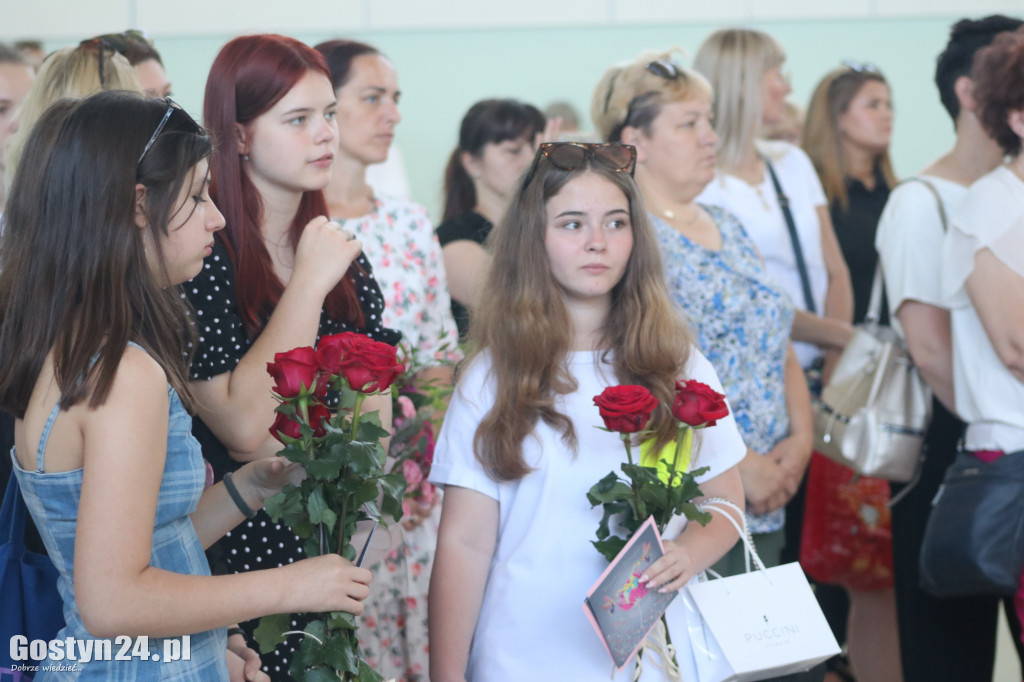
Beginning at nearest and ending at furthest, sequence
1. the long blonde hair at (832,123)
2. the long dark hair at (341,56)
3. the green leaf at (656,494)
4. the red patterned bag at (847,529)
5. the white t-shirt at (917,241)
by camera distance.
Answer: the green leaf at (656,494) → the white t-shirt at (917,241) → the long dark hair at (341,56) → the red patterned bag at (847,529) → the long blonde hair at (832,123)

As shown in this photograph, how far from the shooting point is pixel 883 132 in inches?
154

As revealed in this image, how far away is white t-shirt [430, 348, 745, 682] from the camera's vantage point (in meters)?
1.72

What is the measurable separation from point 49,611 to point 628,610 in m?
0.79

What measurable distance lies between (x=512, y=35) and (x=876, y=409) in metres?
3.24

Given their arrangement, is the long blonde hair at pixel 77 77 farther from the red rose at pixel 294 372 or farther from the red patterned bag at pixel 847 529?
the red patterned bag at pixel 847 529

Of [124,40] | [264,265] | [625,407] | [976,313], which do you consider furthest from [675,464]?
[124,40]

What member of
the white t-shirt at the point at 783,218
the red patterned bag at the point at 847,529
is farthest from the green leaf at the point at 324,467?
the red patterned bag at the point at 847,529

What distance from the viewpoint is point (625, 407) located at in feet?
4.88

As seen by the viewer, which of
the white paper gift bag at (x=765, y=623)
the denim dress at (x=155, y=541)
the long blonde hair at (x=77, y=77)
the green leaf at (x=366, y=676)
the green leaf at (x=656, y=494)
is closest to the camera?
the denim dress at (x=155, y=541)

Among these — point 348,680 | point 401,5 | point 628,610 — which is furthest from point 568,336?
point 401,5

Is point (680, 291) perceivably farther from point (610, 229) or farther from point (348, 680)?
point (348, 680)

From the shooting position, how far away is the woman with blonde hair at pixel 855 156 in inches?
145

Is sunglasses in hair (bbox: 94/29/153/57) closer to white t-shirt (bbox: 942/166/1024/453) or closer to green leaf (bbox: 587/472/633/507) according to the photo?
green leaf (bbox: 587/472/633/507)

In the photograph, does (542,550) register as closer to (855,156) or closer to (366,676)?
(366,676)
